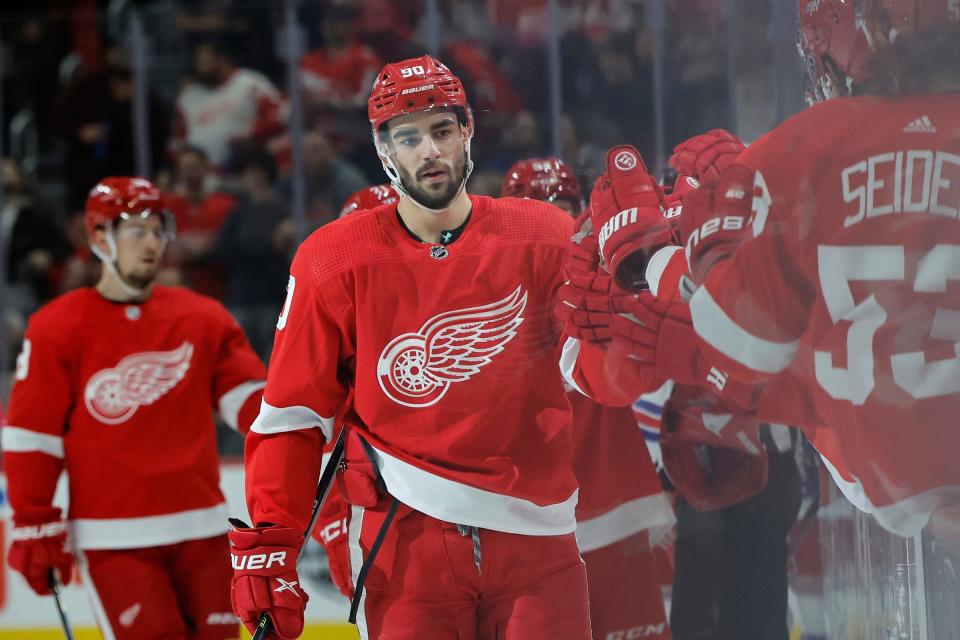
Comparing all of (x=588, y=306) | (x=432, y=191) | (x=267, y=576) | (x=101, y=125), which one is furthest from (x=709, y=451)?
(x=101, y=125)

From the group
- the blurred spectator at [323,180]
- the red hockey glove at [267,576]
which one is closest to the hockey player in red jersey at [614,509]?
the red hockey glove at [267,576]

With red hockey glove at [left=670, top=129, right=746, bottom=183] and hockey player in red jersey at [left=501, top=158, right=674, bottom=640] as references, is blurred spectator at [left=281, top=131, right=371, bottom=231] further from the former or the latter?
red hockey glove at [left=670, top=129, right=746, bottom=183]

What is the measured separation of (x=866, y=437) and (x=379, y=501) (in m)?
0.83

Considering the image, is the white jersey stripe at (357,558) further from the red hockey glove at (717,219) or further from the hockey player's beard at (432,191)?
the red hockey glove at (717,219)

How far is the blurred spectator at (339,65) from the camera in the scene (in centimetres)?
380

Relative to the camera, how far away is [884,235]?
1.77m

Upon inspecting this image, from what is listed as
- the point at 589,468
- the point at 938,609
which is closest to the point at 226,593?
the point at 589,468

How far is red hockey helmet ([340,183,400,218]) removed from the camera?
10.6 ft

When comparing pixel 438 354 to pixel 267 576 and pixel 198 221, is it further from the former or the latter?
pixel 198 221

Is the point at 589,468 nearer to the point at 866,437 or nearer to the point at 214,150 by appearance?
the point at 866,437

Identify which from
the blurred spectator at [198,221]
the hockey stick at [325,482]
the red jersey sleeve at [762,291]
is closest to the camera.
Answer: the red jersey sleeve at [762,291]

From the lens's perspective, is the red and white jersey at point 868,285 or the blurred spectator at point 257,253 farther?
the blurred spectator at point 257,253

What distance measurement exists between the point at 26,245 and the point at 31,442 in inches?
70.2

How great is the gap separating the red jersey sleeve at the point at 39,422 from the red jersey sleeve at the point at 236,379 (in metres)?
0.37
